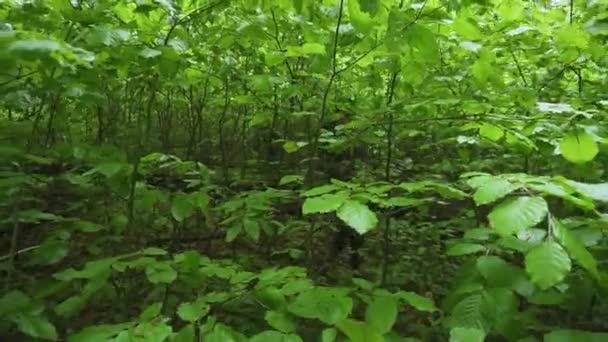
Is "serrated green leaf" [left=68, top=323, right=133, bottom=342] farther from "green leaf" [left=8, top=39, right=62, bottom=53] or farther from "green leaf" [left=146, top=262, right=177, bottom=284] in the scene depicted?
"green leaf" [left=8, top=39, right=62, bottom=53]

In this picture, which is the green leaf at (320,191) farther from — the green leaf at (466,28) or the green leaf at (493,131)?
the green leaf at (466,28)

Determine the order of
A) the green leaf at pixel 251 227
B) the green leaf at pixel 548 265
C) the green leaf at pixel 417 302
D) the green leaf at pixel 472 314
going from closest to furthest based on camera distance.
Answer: the green leaf at pixel 548 265
the green leaf at pixel 472 314
the green leaf at pixel 417 302
the green leaf at pixel 251 227

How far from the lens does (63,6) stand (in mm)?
1591

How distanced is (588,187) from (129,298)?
1.63m

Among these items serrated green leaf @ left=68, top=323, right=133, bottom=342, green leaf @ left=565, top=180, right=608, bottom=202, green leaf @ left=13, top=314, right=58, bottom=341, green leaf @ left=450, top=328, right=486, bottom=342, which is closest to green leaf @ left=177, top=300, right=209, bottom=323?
serrated green leaf @ left=68, top=323, right=133, bottom=342

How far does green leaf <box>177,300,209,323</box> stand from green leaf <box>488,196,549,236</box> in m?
0.67

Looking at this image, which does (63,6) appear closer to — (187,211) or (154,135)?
(187,211)

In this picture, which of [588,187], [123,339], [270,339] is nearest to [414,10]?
[588,187]

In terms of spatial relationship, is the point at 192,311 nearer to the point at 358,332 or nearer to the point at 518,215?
the point at 358,332

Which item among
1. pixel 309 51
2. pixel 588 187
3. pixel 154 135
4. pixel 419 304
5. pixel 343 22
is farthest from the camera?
pixel 154 135

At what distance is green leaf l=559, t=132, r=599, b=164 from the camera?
3.52 feet

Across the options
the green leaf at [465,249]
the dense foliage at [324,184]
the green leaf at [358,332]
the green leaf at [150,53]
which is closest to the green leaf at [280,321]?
the dense foliage at [324,184]

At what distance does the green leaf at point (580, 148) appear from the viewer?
3.52 ft

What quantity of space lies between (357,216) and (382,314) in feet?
0.86
